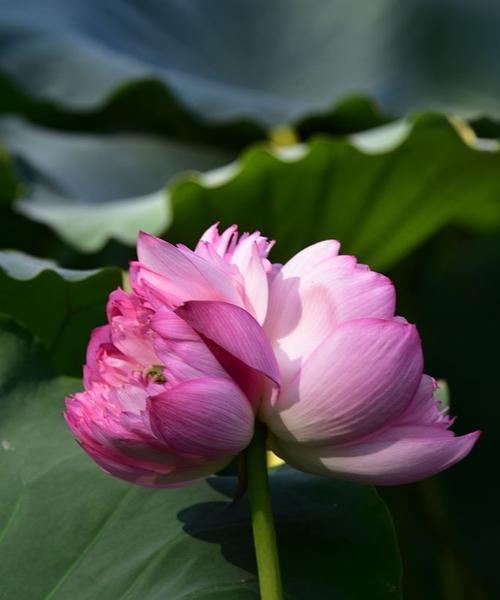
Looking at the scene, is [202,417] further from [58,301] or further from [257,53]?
[257,53]

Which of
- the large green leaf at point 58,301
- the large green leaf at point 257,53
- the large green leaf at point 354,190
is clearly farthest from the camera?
the large green leaf at point 257,53

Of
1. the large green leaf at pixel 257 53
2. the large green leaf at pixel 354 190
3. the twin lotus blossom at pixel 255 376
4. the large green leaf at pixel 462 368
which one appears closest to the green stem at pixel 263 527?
the twin lotus blossom at pixel 255 376

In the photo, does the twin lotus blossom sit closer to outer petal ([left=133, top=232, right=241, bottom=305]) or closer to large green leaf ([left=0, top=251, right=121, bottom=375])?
outer petal ([left=133, top=232, right=241, bottom=305])

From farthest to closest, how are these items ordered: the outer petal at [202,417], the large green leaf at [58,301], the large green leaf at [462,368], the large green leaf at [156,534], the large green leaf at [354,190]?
the large green leaf at [462,368] → the large green leaf at [354,190] → the large green leaf at [58,301] → the large green leaf at [156,534] → the outer petal at [202,417]

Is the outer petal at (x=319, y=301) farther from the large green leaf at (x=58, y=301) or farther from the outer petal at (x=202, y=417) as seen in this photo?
the large green leaf at (x=58, y=301)

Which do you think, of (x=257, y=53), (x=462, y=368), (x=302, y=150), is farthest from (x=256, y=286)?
(x=462, y=368)

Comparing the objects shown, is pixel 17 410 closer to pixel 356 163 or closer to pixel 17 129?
pixel 356 163
